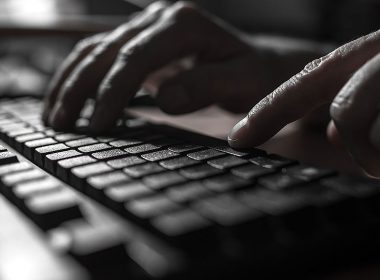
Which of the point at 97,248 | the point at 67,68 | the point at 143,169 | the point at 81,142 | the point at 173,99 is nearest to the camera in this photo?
the point at 97,248

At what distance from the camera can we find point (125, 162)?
334 mm

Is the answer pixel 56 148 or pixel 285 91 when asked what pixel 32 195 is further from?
pixel 285 91

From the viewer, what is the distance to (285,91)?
439 mm

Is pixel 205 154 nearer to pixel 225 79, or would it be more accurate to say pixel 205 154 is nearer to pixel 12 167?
pixel 12 167

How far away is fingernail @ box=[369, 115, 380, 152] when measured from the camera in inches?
13.1

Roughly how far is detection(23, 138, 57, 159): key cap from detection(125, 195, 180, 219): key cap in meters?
0.17

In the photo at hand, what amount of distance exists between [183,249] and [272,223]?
0.16 feet

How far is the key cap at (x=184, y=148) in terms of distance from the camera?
1.22 feet

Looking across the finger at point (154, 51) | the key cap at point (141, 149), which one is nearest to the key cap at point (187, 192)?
the key cap at point (141, 149)

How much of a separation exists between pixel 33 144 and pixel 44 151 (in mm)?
36

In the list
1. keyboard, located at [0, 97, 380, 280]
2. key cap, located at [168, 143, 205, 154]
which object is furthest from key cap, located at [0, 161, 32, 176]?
key cap, located at [168, 143, 205, 154]

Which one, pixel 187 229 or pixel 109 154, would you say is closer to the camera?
pixel 187 229

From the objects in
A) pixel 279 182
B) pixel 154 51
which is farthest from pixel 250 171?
pixel 154 51

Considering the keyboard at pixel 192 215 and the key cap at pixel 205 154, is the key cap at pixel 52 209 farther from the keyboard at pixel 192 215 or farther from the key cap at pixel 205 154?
the key cap at pixel 205 154
